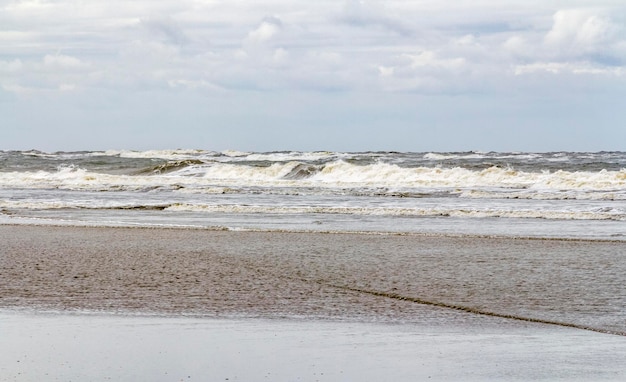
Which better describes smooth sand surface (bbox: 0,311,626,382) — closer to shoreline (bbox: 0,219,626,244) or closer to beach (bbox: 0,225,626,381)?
beach (bbox: 0,225,626,381)

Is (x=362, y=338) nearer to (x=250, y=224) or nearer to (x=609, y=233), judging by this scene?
(x=609, y=233)

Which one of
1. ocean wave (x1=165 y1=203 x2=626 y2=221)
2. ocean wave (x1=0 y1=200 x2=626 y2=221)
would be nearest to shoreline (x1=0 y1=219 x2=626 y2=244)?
ocean wave (x1=0 y1=200 x2=626 y2=221)

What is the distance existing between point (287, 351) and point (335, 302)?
2.75m

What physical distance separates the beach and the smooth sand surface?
0.02m

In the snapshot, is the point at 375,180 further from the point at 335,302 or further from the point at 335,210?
the point at 335,302

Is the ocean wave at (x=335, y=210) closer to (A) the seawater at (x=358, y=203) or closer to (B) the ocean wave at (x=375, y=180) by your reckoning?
(A) the seawater at (x=358, y=203)

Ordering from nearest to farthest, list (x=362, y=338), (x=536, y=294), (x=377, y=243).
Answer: (x=362, y=338) < (x=536, y=294) < (x=377, y=243)

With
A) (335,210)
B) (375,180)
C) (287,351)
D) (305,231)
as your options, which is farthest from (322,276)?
(375,180)

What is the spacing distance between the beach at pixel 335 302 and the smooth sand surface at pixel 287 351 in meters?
0.02

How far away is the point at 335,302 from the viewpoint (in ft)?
32.0

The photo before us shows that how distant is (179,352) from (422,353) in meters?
1.93

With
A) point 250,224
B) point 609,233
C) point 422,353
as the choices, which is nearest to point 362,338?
point 422,353

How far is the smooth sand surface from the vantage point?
625cm

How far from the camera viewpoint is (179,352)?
22.8 ft
